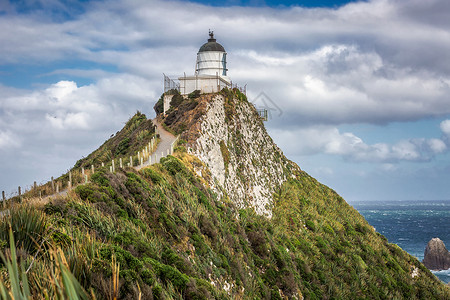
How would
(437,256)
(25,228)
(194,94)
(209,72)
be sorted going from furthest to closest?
(437,256), (209,72), (194,94), (25,228)

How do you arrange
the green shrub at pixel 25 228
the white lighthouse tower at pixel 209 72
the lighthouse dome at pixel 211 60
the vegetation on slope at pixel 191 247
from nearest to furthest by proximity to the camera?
the vegetation on slope at pixel 191 247
the green shrub at pixel 25 228
the white lighthouse tower at pixel 209 72
the lighthouse dome at pixel 211 60

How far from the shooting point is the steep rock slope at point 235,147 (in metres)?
32.4

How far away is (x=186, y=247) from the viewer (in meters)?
14.6

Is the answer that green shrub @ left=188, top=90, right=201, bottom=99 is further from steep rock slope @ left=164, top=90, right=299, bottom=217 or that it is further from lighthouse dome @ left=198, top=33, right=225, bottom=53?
lighthouse dome @ left=198, top=33, right=225, bottom=53

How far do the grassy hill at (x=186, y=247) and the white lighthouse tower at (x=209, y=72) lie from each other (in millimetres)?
5895

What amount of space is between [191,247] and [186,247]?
471 millimetres

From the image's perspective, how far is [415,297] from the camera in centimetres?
3228

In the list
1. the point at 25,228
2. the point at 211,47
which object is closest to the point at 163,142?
the point at 211,47

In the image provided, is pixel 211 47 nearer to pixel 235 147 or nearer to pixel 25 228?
pixel 235 147

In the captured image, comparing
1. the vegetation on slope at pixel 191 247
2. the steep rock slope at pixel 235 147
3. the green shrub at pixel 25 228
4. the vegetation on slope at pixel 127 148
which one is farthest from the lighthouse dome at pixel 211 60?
the green shrub at pixel 25 228

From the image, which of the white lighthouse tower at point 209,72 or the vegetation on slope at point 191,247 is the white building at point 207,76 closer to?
the white lighthouse tower at point 209,72

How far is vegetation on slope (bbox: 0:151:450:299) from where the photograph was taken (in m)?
8.23

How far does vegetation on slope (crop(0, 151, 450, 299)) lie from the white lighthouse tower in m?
15.1

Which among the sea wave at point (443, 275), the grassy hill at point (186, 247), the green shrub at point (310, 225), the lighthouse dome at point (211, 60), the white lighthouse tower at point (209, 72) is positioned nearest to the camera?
the grassy hill at point (186, 247)
